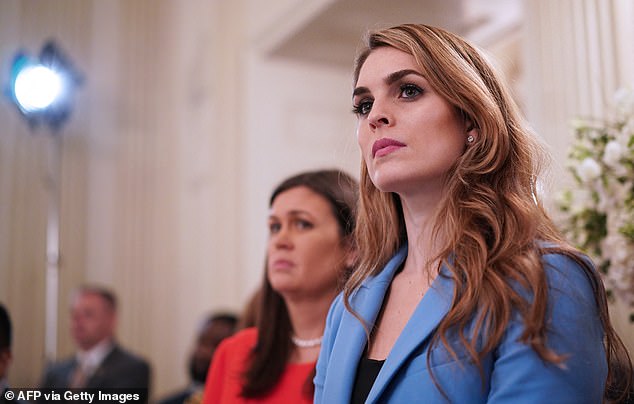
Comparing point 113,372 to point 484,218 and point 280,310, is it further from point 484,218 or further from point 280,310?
point 484,218

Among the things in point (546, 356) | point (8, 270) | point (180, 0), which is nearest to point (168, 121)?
point (180, 0)

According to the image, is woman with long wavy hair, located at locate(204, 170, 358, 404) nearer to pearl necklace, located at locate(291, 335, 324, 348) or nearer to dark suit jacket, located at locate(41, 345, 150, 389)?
pearl necklace, located at locate(291, 335, 324, 348)

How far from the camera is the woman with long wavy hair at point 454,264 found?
1.41m

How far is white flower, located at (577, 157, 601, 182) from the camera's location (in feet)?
7.31

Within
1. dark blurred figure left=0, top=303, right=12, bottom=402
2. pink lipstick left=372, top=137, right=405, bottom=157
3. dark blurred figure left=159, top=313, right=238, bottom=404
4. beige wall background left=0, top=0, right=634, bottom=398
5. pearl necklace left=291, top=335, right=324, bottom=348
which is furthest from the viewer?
beige wall background left=0, top=0, right=634, bottom=398

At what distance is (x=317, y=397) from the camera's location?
72.8 inches

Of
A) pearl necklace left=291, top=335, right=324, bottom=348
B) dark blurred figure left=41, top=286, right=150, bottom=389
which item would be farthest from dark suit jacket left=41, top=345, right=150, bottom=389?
pearl necklace left=291, top=335, right=324, bottom=348

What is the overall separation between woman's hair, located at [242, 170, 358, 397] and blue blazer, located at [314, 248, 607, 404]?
2.71ft

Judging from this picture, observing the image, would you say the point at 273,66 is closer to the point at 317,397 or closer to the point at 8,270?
the point at 8,270

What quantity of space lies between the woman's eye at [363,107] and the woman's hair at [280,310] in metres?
0.63

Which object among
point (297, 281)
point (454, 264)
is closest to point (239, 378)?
point (297, 281)

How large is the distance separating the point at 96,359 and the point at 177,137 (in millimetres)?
3445

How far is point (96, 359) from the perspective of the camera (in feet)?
13.7

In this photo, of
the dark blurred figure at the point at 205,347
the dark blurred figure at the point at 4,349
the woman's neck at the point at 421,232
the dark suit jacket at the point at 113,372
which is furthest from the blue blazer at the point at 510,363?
the dark blurred figure at the point at 205,347
